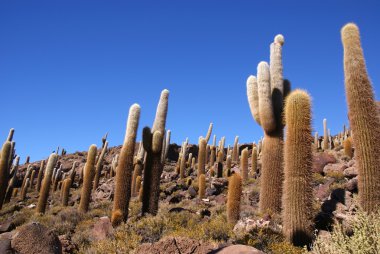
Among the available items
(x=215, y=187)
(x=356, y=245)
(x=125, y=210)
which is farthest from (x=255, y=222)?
(x=215, y=187)

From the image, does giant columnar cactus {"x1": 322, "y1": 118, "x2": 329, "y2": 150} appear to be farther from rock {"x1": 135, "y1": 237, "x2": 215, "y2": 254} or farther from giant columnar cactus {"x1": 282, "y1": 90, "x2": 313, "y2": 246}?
rock {"x1": 135, "y1": 237, "x2": 215, "y2": 254}

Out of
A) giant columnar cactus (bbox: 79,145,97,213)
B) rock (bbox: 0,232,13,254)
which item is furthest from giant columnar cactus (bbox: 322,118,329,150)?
rock (bbox: 0,232,13,254)

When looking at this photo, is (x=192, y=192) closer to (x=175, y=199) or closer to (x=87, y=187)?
(x=175, y=199)

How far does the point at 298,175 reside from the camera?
846 centimetres

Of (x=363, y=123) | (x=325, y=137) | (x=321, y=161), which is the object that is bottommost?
(x=363, y=123)

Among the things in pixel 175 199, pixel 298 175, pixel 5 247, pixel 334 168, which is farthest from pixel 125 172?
pixel 334 168

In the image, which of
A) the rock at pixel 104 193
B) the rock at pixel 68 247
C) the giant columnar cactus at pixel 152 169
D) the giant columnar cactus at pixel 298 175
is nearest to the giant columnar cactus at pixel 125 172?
the giant columnar cactus at pixel 152 169

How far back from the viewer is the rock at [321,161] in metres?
18.1

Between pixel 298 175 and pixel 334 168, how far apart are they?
9.98 m

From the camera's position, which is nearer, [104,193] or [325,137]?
[104,193]

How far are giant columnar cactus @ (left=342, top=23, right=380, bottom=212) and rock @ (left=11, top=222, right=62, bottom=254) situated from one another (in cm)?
652

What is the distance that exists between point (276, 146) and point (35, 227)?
7.25 meters

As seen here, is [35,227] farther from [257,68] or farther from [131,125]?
[257,68]

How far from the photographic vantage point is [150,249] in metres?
6.43
